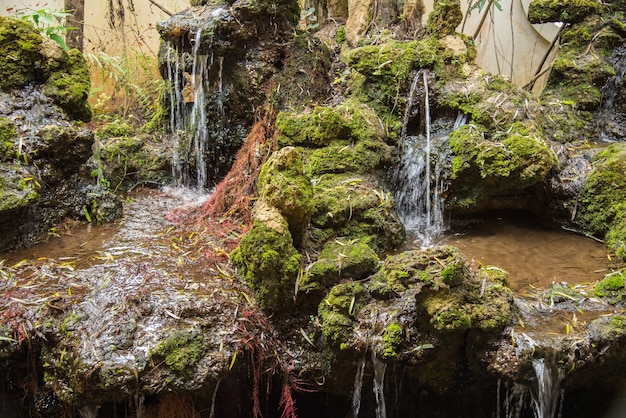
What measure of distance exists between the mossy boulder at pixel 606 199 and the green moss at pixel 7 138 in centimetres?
453

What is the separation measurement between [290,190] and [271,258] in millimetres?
434

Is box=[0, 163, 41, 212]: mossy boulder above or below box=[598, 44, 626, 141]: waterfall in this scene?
below

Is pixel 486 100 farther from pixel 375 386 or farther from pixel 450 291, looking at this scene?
pixel 375 386

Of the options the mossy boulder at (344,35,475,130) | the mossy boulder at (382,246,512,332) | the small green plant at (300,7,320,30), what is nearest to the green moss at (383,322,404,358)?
the mossy boulder at (382,246,512,332)

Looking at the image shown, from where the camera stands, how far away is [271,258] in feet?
10.2

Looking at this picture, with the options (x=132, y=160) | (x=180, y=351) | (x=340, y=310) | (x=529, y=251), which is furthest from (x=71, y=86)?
(x=529, y=251)

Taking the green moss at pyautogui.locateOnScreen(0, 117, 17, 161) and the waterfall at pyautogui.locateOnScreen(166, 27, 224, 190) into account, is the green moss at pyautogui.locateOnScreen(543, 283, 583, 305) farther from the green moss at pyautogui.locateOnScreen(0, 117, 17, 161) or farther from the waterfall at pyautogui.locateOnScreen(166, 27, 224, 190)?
the green moss at pyautogui.locateOnScreen(0, 117, 17, 161)

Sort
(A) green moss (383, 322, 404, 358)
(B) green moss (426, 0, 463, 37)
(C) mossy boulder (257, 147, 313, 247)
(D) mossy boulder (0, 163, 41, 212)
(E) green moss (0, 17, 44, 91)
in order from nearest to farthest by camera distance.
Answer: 1. (A) green moss (383, 322, 404, 358)
2. (C) mossy boulder (257, 147, 313, 247)
3. (D) mossy boulder (0, 163, 41, 212)
4. (E) green moss (0, 17, 44, 91)
5. (B) green moss (426, 0, 463, 37)

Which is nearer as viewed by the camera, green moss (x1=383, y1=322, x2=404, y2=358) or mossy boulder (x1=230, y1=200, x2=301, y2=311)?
green moss (x1=383, y1=322, x2=404, y2=358)

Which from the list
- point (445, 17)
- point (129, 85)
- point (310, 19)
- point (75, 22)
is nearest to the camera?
point (445, 17)

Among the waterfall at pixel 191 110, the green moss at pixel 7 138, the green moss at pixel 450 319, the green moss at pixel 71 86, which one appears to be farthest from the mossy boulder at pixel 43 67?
the green moss at pixel 450 319

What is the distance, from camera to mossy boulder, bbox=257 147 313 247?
3.21 meters

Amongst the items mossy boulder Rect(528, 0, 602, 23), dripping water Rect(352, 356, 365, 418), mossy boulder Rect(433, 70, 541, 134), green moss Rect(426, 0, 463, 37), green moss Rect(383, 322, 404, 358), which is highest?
mossy boulder Rect(528, 0, 602, 23)

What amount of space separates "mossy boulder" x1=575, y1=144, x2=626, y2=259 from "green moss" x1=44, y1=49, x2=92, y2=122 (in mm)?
4310
